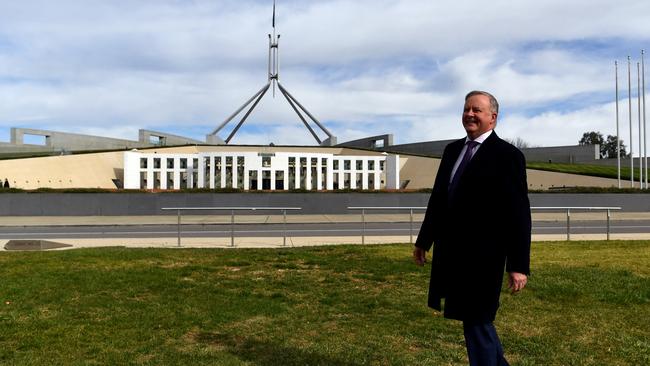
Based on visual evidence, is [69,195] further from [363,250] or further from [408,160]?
[408,160]

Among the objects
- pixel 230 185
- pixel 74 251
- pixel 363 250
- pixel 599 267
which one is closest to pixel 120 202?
pixel 230 185

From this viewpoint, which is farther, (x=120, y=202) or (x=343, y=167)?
(x=343, y=167)

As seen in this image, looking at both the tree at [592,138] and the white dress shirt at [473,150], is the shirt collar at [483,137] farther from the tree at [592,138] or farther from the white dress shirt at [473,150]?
the tree at [592,138]

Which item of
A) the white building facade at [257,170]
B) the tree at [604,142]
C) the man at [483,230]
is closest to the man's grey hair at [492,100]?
the man at [483,230]

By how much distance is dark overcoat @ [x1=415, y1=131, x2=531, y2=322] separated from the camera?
2842 millimetres

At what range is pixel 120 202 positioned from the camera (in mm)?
23891

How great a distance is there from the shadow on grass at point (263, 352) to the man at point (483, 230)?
1.10 meters

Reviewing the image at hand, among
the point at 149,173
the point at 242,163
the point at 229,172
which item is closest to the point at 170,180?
the point at 149,173

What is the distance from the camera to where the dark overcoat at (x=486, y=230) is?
112 inches

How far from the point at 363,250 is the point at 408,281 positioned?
3.10 meters

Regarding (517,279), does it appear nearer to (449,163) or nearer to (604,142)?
(449,163)

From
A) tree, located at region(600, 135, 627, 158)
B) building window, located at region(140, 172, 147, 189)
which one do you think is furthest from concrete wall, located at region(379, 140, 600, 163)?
tree, located at region(600, 135, 627, 158)

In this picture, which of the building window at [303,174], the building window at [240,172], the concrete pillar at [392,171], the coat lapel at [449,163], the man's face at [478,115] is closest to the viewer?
the man's face at [478,115]

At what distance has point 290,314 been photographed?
16.6ft
